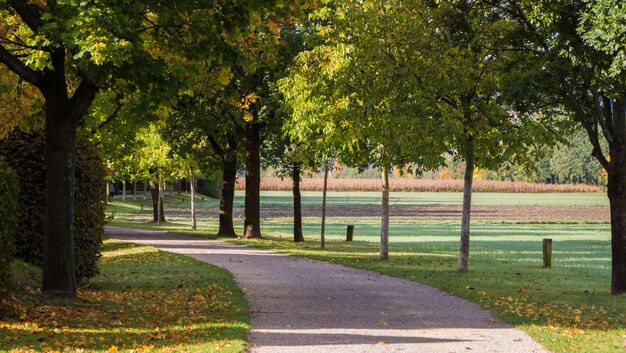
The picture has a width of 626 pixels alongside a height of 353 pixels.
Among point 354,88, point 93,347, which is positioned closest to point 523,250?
point 354,88

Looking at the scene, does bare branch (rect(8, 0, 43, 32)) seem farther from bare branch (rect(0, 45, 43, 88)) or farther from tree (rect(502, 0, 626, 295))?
tree (rect(502, 0, 626, 295))

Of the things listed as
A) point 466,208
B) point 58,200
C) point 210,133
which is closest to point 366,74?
point 466,208

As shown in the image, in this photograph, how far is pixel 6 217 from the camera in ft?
39.8

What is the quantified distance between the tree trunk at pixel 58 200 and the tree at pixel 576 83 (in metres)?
8.50

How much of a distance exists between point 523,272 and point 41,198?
13214 millimetres

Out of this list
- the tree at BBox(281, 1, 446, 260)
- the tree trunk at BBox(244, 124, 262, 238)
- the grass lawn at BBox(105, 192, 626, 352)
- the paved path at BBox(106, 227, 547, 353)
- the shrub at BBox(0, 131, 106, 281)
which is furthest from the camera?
the tree trunk at BBox(244, 124, 262, 238)

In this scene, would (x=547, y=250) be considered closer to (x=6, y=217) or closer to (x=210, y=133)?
(x=210, y=133)

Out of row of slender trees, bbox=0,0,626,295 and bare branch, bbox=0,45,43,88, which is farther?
bare branch, bbox=0,45,43,88

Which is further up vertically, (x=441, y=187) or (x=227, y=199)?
(x=441, y=187)

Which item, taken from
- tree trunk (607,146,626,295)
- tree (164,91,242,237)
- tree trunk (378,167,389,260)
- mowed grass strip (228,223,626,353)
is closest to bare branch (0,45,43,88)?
mowed grass strip (228,223,626,353)

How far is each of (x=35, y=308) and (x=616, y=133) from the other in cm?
1113

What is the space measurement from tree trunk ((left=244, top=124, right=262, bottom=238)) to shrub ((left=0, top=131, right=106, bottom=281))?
57.0 feet

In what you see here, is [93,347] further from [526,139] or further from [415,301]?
[526,139]

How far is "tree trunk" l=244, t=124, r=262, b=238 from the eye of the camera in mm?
34719
